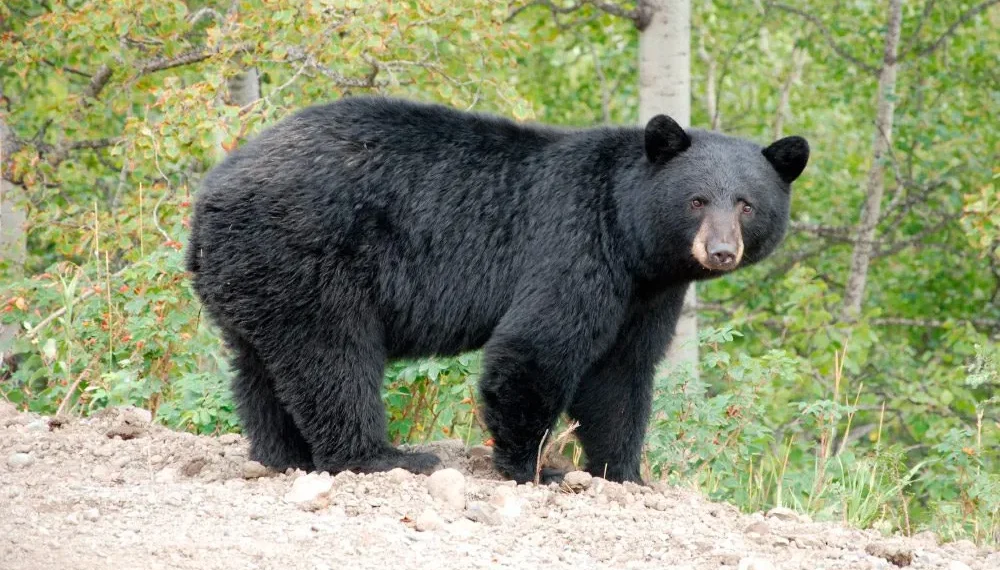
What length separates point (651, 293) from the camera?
17.3 ft

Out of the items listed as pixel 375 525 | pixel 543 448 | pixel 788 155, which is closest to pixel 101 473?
pixel 375 525

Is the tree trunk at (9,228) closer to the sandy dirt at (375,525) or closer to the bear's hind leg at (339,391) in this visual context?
the sandy dirt at (375,525)

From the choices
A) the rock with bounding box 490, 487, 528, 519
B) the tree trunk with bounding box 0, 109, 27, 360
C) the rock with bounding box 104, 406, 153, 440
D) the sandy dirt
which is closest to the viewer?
the sandy dirt

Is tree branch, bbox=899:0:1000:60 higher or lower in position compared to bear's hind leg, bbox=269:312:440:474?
higher

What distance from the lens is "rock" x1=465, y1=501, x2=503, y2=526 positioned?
4.20 m

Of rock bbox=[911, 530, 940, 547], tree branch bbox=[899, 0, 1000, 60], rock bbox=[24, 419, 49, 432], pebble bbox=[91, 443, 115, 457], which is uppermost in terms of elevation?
tree branch bbox=[899, 0, 1000, 60]

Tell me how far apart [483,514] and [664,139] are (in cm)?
184

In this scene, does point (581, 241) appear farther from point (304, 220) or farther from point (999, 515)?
point (999, 515)

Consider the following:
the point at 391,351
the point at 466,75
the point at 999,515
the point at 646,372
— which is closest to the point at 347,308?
the point at 391,351

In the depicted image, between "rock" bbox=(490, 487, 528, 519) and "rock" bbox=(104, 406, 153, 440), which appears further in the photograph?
"rock" bbox=(104, 406, 153, 440)

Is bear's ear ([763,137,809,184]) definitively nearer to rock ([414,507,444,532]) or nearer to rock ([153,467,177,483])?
rock ([414,507,444,532])

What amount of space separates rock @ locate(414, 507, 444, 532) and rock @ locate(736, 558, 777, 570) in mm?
978

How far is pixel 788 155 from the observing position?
208 inches

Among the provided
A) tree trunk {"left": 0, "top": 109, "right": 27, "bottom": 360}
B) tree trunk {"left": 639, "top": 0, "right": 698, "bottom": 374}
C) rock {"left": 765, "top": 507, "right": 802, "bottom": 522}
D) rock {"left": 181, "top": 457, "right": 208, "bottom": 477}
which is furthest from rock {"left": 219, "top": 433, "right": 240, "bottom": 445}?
tree trunk {"left": 639, "top": 0, "right": 698, "bottom": 374}
